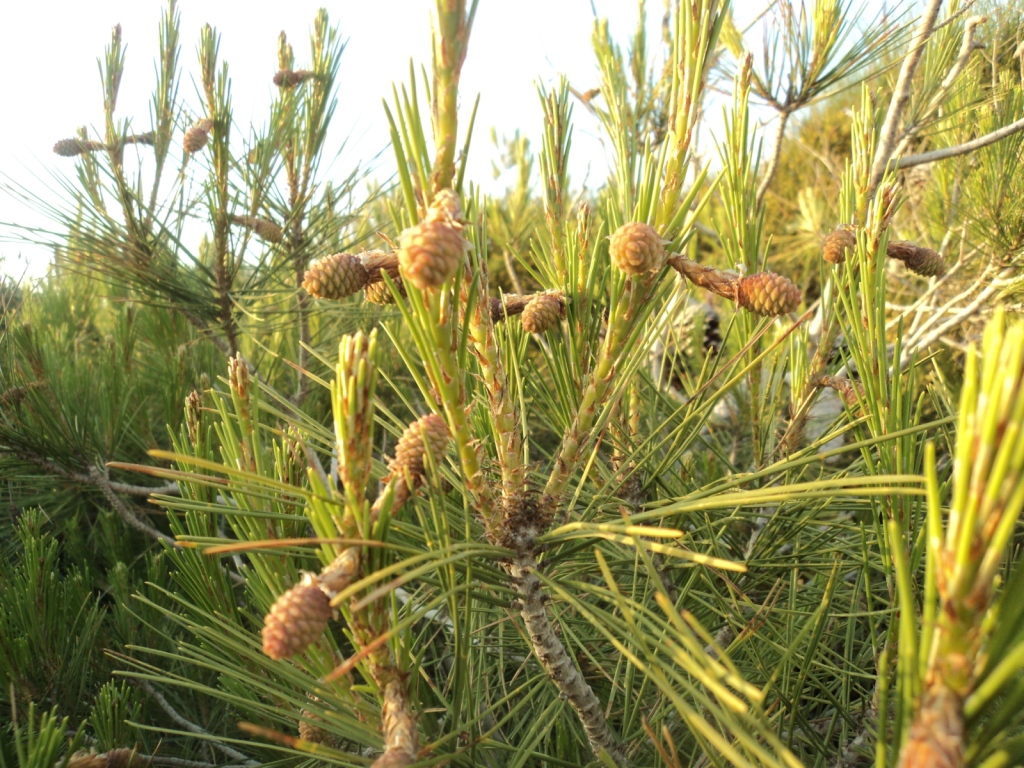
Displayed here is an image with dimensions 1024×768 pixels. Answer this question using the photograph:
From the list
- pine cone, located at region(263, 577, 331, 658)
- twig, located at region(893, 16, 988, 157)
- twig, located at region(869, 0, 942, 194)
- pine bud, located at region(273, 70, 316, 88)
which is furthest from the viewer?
pine bud, located at region(273, 70, 316, 88)

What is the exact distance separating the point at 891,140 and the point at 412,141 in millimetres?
763

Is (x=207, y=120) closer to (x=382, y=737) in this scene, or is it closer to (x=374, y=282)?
(x=374, y=282)

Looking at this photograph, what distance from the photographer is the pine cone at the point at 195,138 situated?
0.91m

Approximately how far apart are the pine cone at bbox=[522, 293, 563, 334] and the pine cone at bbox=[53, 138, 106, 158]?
2.77ft

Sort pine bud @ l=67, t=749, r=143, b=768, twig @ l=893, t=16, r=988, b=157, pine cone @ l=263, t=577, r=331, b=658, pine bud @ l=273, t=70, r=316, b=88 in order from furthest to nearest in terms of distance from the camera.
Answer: pine bud @ l=273, t=70, r=316, b=88
twig @ l=893, t=16, r=988, b=157
pine bud @ l=67, t=749, r=143, b=768
pine cone @ l=263, t=577, r=331, b=658

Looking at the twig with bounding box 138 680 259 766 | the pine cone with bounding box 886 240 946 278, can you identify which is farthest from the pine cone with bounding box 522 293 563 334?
the twig with bounding box 138 680 259 766

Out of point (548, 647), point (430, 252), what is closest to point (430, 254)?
point (430, 252)

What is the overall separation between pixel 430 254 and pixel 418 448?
10 centimetres

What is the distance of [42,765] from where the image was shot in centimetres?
30

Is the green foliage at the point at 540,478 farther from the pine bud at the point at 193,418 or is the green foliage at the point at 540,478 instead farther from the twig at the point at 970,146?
the twig at the point at 970,146

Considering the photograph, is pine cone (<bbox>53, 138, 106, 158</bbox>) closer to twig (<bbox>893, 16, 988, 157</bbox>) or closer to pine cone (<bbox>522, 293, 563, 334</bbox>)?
pine cone (<bbox>522, 293, 563, 334</bbox>)

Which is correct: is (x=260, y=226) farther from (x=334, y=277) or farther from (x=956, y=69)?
(x=956, y=69)

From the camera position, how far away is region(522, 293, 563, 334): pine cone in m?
0.41

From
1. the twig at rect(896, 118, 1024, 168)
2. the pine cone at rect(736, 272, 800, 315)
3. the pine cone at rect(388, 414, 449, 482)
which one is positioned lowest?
the pine cone at rect(388, 414, 449, 482)
